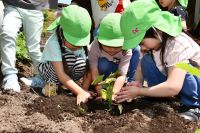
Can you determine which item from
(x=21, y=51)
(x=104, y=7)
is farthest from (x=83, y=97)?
(x=21, y=51)

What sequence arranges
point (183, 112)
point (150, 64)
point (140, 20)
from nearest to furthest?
point (140, 20)
point (183, 112)
point (150, 64)

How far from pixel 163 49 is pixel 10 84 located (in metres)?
1.22

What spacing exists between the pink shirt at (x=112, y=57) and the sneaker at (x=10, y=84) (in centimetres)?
60

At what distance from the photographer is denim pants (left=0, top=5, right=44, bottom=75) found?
11.6 ft

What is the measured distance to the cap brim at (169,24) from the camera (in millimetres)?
2922

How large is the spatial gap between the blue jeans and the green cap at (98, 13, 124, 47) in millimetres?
427

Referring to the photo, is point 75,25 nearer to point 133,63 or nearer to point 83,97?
point 83,97

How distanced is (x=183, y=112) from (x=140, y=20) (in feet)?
2.37

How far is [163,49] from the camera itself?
9.97 ft

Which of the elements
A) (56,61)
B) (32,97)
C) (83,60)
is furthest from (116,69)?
(32,97)

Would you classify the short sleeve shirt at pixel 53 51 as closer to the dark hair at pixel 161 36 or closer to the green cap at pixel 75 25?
the green cap at pixel 75 25

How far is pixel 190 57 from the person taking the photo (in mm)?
3072

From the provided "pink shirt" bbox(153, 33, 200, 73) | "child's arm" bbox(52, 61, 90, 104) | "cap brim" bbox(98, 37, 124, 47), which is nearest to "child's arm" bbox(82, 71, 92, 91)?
"child's arm" bbox(52, 61, 90, 104)

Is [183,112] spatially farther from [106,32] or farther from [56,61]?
[56,61]
